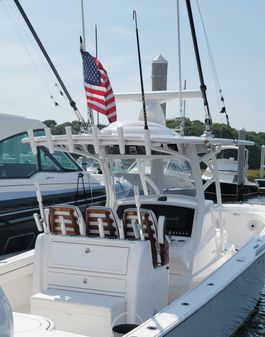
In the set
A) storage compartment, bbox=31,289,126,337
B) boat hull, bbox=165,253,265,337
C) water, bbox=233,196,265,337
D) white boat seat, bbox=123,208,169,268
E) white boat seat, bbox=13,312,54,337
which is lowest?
water, bbox=233,196,265,337

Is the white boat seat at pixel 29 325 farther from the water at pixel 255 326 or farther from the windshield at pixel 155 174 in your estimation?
the water at pixel 255 326

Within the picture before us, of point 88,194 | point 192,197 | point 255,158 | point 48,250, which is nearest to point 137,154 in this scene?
point 192,197

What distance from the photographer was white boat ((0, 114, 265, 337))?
14.8 feet

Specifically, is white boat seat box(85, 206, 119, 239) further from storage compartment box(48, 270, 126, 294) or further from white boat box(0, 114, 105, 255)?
white boat box(0, 114, 105, 255)

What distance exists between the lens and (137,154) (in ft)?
20.0

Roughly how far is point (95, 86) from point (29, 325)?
295cm

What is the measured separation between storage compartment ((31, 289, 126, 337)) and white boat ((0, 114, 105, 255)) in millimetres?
3913

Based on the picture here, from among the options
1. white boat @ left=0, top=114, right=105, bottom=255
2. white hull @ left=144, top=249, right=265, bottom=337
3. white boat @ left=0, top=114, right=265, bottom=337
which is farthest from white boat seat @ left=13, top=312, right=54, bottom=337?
white boat @ left=0, top=114, right=105, bottom=255

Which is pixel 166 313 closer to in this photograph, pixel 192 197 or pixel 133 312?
pixel 133 312

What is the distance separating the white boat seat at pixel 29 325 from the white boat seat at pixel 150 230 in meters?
1.39

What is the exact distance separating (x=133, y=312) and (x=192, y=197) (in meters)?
2.11

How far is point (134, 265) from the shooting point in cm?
466

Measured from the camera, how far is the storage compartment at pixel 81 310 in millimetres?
4410

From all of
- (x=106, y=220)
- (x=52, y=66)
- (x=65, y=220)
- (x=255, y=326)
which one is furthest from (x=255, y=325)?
(x=52, y=66)
